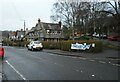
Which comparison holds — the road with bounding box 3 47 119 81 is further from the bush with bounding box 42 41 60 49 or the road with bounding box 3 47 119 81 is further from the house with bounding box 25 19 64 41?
the house with bounding box 25 19 64 41

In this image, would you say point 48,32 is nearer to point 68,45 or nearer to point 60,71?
point 68,45

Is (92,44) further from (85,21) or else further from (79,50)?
(85,21)

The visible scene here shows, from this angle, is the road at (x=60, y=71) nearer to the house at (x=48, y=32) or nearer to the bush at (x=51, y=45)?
the bush at (x=51, y=45)

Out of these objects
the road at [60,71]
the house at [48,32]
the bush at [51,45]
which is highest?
the house at [48,32]

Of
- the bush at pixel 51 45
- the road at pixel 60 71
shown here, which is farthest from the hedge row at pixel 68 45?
the road at pixel 60 71

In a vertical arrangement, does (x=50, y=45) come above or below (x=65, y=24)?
below

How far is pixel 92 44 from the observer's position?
34906 mm

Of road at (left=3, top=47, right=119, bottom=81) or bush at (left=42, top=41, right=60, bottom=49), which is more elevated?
bush at (left=42, top=41, right=60, bottom=49)

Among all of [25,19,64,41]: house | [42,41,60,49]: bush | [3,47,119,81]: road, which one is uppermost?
[25,19,64,41]: house

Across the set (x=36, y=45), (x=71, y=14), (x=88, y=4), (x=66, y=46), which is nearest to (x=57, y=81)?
(x=66, y=46)

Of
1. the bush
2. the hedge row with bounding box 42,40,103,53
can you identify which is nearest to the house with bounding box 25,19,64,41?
the bush

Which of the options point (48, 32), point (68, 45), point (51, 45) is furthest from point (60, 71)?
point (48, 32)

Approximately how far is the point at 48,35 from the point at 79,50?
5938 centimetres

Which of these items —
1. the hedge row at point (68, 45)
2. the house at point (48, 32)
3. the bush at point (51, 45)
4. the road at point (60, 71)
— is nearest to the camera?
the road at point (60, 71)
